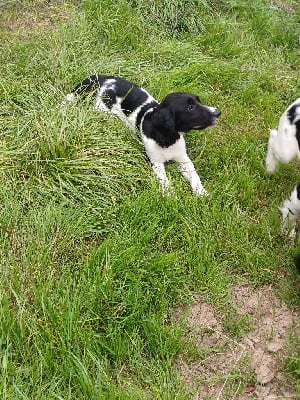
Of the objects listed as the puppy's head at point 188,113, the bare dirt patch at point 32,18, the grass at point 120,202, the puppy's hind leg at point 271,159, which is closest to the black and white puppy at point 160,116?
the puppy's head at point 188,113

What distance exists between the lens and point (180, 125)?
4375mm

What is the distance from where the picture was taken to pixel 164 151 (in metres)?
4.46

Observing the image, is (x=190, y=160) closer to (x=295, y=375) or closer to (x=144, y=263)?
(x=144, y=263)

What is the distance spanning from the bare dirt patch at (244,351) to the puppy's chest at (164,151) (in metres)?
1.34

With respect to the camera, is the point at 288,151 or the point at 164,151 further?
the point at 164,151

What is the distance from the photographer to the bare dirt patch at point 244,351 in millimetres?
3123

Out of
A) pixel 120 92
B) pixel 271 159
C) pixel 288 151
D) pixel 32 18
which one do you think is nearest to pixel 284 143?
pixel 288 151

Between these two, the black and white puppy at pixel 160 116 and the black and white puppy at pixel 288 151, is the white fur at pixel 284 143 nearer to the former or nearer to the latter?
the black and white puppy at pixel 288 151

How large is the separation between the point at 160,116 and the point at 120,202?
805 mm

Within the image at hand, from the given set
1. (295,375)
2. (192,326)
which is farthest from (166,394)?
(295,375)

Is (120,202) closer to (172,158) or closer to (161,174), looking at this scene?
(161,174)

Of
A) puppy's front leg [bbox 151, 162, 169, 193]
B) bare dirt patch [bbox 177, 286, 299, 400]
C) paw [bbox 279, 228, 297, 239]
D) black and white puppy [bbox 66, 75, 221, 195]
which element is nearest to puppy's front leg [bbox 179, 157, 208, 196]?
black and white puppy [bbox 66, 75, 221, 195]

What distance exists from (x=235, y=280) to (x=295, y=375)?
791 millimetres

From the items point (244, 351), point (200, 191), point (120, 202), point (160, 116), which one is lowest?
point (244, 351)
